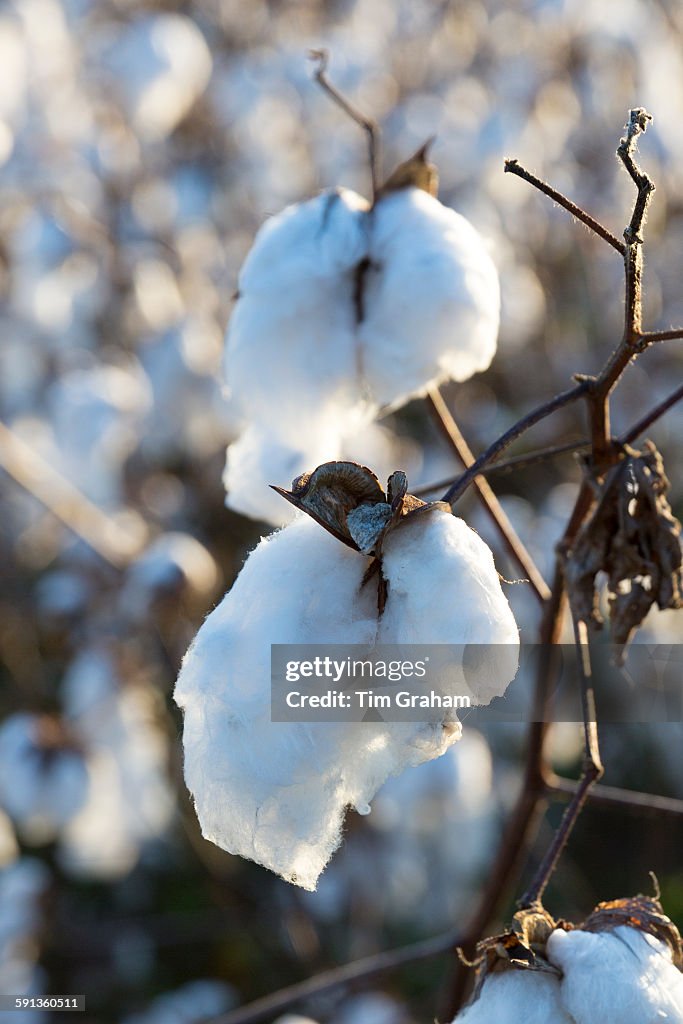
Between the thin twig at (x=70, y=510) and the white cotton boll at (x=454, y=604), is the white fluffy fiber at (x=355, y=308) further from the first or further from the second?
the thin twig at (x=70, y=510)

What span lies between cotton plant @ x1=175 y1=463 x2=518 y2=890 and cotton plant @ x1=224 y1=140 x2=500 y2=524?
0.34 metres

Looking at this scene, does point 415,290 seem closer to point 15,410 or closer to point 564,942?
point 564,942

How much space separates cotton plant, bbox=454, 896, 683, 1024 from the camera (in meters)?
0.71

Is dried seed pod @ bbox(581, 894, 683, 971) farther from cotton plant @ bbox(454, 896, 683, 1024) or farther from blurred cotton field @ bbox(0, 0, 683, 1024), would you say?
blurred cotton field @ bbox(0, 0, 683, 1024)

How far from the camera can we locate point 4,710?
328cm

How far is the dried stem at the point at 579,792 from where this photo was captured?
833mm

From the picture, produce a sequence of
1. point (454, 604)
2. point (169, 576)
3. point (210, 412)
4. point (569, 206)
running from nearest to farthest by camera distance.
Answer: point (454, 604), point (569, 206), point (169, 576), point (210, 412)

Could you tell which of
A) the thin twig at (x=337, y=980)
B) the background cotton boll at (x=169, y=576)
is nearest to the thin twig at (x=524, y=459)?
the thin twig at (x=337, y=980)

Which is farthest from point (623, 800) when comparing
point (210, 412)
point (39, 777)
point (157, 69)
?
point (157, 69)

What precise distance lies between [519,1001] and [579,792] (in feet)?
0.71

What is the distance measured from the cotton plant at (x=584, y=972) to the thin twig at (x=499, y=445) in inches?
13.0

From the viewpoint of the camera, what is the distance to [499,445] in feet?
2.50
